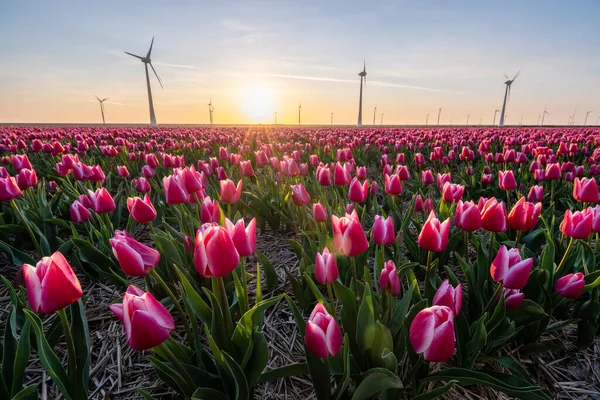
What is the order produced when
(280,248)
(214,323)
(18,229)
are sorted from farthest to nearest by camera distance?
(280,248) < (18,229) < (214,323)

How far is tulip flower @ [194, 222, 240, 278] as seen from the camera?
131 cm

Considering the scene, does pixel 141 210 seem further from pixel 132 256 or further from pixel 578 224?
pixel 578 224

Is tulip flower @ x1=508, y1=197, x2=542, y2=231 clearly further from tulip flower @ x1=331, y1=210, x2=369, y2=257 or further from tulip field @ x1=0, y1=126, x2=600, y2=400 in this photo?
tulip flower @ x1=331, y1=210, x2=369, y2=257

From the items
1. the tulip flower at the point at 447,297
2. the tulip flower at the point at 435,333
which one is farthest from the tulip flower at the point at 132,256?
the tulip flower at the point at 447,297

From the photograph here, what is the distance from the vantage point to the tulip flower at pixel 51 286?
1.19 meters

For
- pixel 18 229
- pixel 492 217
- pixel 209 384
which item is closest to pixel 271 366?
pixel 209 384

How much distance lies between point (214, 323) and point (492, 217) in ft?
5.28

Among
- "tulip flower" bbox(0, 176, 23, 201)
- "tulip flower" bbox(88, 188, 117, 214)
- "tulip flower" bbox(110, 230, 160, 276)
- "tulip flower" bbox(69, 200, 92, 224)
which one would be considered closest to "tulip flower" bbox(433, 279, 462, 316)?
"tulip flower" bbox(110, 230, 160, 276)

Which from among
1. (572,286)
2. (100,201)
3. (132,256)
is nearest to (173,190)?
(100,201)

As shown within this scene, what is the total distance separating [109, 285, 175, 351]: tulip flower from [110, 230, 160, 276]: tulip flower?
32cm

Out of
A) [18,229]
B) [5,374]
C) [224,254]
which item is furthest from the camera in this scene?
[18,229]

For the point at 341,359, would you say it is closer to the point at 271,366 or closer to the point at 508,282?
the point at 271,366

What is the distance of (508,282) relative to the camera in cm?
163

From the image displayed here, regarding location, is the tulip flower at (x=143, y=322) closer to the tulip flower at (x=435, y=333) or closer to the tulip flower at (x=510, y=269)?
the tulip flower at (x=435, y=333)
